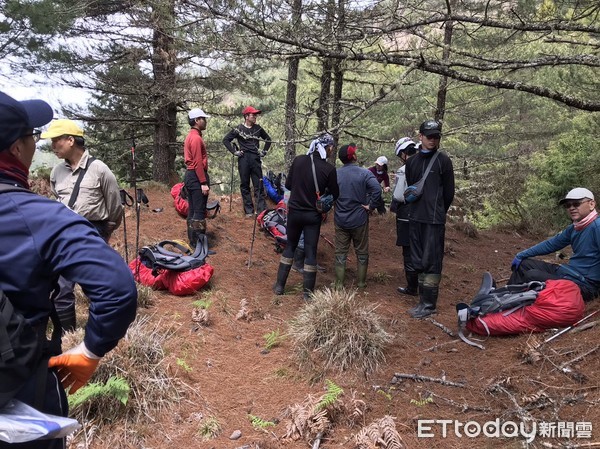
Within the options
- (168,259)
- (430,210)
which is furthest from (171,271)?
(430,210)

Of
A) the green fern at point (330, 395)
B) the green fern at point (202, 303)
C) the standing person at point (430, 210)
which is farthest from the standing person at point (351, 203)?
the green fern at point (330, 395)

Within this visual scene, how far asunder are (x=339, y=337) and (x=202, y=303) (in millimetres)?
2072

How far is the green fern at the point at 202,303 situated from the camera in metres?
5.88

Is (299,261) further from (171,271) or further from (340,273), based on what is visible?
(171,271)

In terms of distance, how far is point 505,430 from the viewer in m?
3.47

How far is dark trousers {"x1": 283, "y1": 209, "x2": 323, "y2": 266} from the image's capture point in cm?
628

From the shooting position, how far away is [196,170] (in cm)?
711

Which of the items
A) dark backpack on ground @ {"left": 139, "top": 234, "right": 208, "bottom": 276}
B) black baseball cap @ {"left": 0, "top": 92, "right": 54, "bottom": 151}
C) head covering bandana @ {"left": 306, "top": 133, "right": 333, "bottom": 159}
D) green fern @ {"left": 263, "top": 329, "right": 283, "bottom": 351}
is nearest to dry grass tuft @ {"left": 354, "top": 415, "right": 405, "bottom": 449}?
green fern @ {"left": 263, "top": 329, "right": 283, "bottom": 351}

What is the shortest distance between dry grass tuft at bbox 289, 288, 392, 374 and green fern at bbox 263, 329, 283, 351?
0.66ft

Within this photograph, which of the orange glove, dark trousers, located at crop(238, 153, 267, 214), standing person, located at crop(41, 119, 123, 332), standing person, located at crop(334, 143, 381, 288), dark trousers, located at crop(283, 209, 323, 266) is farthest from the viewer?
dark trousers, located at crop(238, 153, 267, 214)

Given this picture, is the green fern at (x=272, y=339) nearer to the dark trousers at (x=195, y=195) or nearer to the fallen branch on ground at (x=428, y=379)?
the fallen branch on ground at (x=428, y=379)

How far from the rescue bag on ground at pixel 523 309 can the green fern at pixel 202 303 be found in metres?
3.05

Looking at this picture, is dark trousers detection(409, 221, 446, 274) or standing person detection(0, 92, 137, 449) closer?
standing person detection(0, 92, 137, 449)

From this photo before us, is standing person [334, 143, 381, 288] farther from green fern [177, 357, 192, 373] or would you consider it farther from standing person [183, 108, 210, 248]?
green fern [177, 357, 192, 373]
